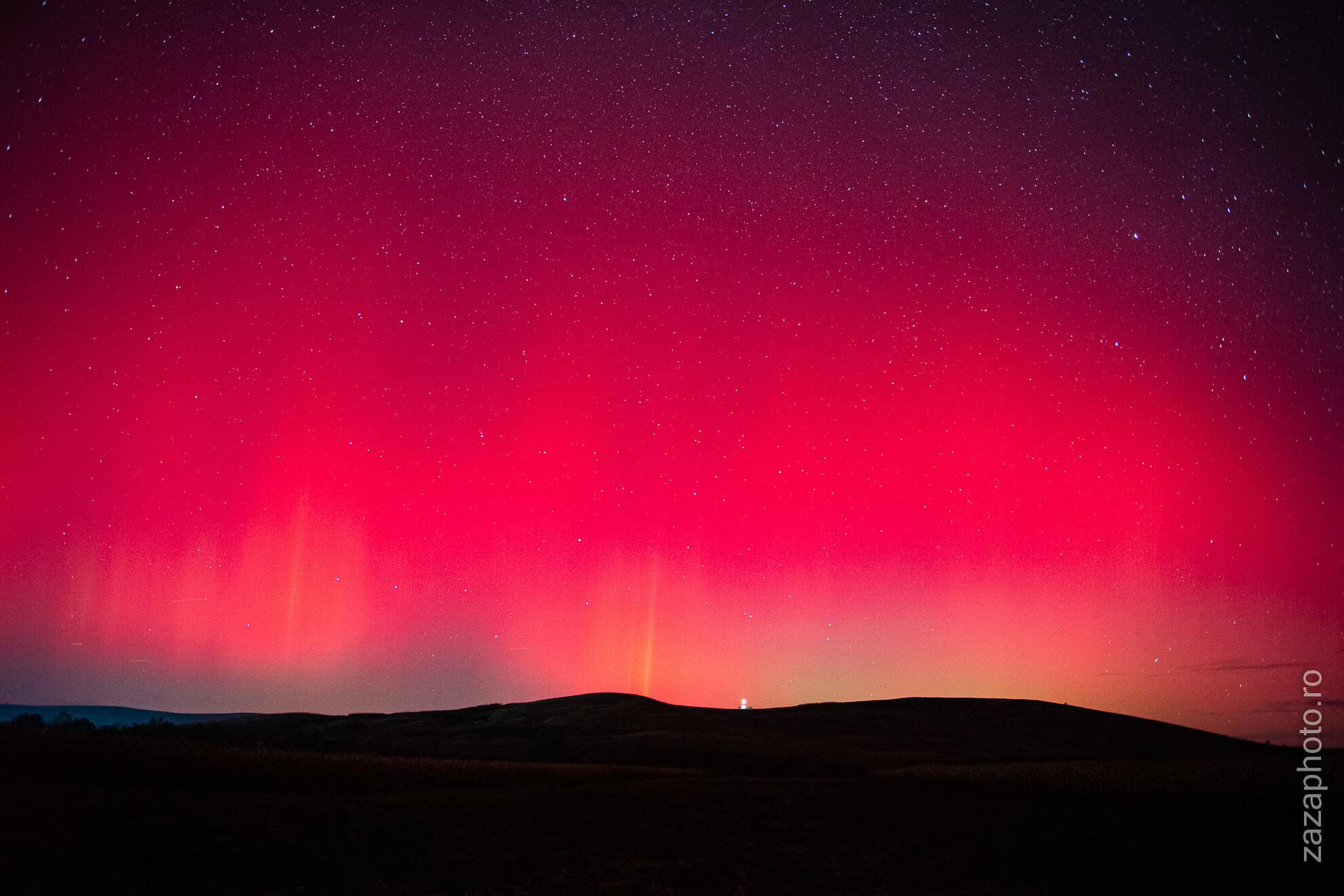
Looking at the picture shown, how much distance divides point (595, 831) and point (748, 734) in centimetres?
4376

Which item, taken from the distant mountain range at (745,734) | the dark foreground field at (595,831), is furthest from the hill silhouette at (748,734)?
the dark foreground field at (595,831)

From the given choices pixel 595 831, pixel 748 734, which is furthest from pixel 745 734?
pixel 595 831

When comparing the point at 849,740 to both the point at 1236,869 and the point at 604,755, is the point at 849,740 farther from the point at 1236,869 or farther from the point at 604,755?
the point at 1236,869

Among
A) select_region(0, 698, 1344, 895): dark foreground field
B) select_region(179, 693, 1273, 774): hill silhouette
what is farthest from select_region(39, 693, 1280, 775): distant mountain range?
select_region(0, 698, 1344, 895): dark foreground field

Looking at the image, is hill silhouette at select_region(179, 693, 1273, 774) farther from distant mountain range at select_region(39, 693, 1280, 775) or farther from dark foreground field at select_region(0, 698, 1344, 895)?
dark foreground field at select_region(0, 698, 1344, 895)

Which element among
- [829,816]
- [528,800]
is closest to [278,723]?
[528,800]

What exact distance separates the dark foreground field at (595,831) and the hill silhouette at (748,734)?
14375 mm

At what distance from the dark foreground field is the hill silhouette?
14375mm

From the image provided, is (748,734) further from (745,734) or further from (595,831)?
(595,831)

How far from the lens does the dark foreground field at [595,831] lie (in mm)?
14164

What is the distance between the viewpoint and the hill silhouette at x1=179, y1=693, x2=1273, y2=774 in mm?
45625

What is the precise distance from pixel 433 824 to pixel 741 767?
26.7 metres

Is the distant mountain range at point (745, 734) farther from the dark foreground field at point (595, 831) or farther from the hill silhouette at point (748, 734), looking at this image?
the dark foreground field at point (595, 831)

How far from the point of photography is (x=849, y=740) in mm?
59969
